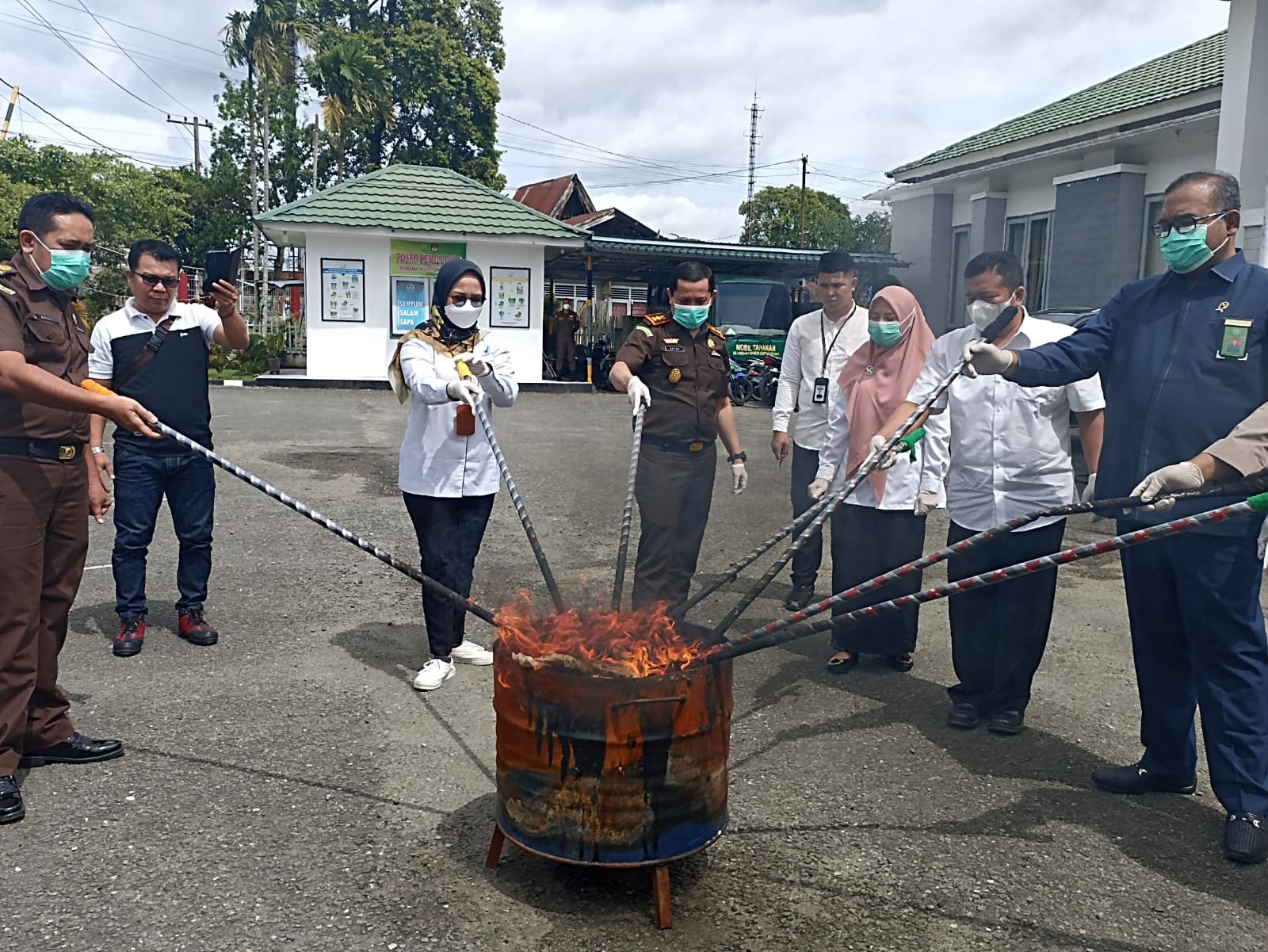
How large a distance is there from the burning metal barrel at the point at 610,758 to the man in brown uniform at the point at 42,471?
169 cm

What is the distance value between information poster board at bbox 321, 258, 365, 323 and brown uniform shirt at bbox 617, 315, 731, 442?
625 inches

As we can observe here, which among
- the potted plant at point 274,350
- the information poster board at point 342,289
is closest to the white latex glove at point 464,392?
the information poster board at point 342,289

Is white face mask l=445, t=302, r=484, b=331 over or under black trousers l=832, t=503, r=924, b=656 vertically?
over

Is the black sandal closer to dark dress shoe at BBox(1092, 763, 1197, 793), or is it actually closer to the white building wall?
dark dress shoe at BBox(1092, 763, 1197, 793)

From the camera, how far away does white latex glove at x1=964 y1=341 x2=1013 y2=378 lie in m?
3.77

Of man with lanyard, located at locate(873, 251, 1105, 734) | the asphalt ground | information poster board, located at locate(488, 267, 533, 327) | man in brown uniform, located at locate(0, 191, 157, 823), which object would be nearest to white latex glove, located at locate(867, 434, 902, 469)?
man with lanyard, located at locate(873, 251, 1105, 734)

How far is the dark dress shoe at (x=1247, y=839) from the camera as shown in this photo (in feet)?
10.9

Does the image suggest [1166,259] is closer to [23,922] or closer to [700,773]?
[700,773]

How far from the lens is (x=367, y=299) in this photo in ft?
65.6

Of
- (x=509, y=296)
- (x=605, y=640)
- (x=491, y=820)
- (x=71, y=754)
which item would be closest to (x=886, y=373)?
(x=605, y=640)

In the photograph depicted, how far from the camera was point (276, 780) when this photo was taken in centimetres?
379

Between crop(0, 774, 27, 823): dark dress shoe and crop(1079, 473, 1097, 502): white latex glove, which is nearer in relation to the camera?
crop(0, 774, 27, 823): dark dress shoe

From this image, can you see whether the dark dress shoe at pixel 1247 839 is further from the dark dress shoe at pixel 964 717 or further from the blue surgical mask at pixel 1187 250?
the blue surgical mask at pixel 1187 250

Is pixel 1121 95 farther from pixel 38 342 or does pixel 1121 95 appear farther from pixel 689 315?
pixel 38 342
